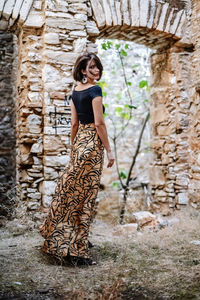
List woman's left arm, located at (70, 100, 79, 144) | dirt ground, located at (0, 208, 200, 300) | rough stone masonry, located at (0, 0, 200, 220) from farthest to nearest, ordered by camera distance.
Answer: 1. rough stone masonry, located at (0, 0, 200, 220)
2. woman's left arm, located at (70, 100, 79, 144)
3. dirt ground, located at (0, 208, 200, 300)

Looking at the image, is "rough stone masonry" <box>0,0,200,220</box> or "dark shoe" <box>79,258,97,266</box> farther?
"rough stone masonry" <box>0,0,200,220</box>

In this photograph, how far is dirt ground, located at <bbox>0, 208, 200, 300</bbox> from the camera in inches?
89.8

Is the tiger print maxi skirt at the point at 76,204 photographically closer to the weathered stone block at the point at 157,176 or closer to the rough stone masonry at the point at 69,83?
the rough stone masonry at the point at 69,83

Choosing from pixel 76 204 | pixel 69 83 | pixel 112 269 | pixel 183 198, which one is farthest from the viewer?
pixel 183 198

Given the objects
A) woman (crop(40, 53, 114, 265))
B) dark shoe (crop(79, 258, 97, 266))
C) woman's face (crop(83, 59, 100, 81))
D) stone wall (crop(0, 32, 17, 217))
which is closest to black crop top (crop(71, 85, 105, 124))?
woman (crop(40, 53, 114, 265))

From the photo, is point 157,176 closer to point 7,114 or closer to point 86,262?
point 7,114

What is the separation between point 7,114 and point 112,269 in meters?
2.75

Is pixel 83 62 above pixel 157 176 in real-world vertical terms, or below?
above

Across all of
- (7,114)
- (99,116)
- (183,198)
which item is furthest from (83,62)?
(183,198)

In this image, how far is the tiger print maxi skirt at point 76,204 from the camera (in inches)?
111

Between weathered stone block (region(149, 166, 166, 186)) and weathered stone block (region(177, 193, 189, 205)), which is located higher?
weathered stone block (region(149, 166, 166, 186))

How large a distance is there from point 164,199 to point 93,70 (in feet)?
9.72

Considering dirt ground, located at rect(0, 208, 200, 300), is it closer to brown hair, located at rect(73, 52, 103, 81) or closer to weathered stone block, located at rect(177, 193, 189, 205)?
weathered stone block, located at rect(177, 193, 189, 205)

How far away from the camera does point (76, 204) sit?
2861 millimetres
